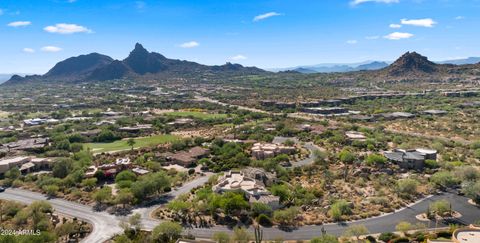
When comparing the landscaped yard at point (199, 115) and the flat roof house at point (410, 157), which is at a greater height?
the landscaped yard at point (199, 115)

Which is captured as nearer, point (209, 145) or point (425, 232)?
point (425, 232)

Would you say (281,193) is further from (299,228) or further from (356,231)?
(356,231)

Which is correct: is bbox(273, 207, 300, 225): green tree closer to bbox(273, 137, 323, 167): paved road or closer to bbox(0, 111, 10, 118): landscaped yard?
bbox(273, 137, 323, 167): paved road

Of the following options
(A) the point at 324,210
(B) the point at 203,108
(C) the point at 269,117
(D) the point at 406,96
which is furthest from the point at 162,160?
(D) the point at 406,96

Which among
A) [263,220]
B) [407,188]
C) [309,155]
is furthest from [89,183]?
[407,188]

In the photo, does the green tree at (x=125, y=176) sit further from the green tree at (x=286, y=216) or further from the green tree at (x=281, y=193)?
the green tree at (x=286, y=216)

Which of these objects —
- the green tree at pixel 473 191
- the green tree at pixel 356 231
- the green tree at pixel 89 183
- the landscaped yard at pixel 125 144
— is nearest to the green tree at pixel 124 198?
the green tree at pixel 89 183

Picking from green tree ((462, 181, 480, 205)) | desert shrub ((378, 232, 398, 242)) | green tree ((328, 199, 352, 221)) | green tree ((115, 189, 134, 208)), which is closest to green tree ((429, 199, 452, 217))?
green tree ((462, 181, 480, 205))

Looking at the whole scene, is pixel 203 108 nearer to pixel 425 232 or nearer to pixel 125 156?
pixel 125 156
